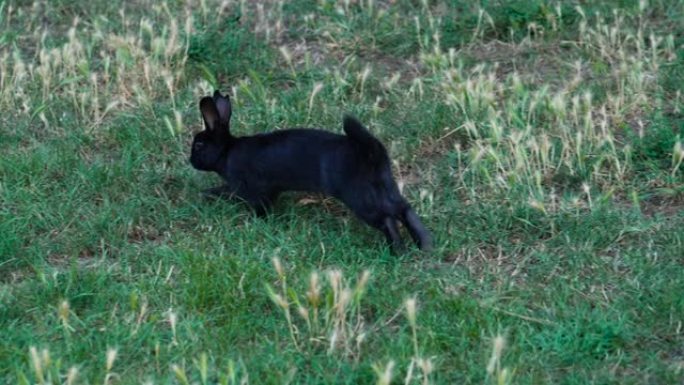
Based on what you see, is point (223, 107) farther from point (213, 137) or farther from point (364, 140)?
point (364, 140)

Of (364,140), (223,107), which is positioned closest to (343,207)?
(364,140)

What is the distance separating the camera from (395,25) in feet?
29.2

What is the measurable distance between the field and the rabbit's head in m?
0.18

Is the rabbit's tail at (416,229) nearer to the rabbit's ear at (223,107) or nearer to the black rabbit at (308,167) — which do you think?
the black rabbit at (308,167)

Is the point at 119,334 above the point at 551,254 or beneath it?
above

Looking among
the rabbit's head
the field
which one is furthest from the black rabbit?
the field

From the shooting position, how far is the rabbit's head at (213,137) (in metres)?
6.91

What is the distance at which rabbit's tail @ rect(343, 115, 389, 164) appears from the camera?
20.2 ft

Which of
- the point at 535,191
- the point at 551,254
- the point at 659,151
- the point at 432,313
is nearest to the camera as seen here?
the point at 432,313

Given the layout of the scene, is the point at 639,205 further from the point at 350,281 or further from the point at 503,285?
the point at 350,281

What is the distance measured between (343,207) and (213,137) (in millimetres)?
769

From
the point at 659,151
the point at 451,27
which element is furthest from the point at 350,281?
the point at 451,27

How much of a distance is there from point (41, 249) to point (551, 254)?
237 cm

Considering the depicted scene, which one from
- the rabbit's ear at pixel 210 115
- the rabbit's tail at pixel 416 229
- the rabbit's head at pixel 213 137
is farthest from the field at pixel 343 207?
the rabbit's ear at pixel 210 115
